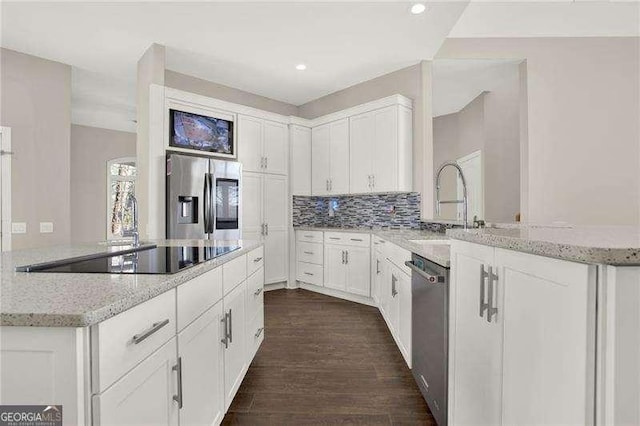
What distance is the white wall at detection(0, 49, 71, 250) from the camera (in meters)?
3.63

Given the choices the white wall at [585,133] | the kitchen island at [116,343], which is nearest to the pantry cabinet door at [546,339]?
the kitchen island at [116,343]

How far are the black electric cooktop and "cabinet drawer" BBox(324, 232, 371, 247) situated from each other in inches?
99.2

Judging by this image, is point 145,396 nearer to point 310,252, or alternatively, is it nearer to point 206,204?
point 206,204

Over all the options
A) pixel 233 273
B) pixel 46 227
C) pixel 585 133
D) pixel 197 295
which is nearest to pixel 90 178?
pixel 46 227

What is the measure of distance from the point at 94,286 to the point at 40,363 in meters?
0.25

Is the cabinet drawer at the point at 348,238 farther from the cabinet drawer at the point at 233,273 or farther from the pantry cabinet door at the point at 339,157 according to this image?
the cabinet drawer at the point at 233,273

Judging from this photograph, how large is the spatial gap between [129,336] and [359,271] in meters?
3.32

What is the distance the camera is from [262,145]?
4.49m

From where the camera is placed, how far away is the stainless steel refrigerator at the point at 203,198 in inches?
137

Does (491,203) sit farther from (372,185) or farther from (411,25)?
(411,25)

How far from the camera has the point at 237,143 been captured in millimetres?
4250

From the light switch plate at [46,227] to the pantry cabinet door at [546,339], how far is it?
4.73 m

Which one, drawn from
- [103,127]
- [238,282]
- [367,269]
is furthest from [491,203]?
[103,127]

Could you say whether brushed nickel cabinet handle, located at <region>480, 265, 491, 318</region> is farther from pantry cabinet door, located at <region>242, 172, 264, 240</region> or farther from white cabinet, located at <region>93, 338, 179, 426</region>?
pantry cabinet door, located at <region>242, 172, 264, 240</region>
